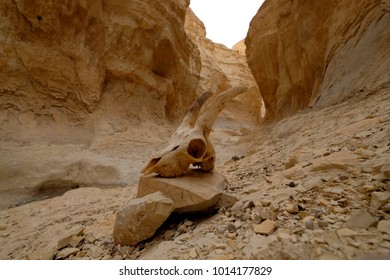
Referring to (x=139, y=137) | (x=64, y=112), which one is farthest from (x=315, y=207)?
(x=64, y=112)

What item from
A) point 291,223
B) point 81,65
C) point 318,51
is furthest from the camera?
point 318,51

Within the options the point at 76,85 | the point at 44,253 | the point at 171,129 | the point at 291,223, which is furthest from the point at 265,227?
the point at 171,129

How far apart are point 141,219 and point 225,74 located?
25060mm

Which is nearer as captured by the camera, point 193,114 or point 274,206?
point 274,206

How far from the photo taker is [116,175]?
217 inches

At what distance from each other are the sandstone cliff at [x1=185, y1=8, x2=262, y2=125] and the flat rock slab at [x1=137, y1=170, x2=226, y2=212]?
1837cm

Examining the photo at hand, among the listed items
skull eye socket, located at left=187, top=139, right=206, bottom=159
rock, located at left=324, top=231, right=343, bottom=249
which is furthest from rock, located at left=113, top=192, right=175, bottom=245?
rock, located at left=324, top=231, right=343, bottom=249

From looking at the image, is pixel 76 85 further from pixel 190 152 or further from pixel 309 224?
pixel 309 224

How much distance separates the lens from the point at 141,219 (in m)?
1.68

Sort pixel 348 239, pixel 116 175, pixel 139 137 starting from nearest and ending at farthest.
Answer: pixel 348 239 < pixel 116 175 < pixel 139 137

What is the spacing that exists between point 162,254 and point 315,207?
3.49ft

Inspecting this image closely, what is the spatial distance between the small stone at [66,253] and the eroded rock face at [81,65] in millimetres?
5042

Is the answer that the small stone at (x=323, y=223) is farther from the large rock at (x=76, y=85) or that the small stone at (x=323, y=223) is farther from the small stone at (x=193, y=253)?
the large rock at (x=76, y=85)

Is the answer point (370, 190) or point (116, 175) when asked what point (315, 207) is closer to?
point (370, 190)
